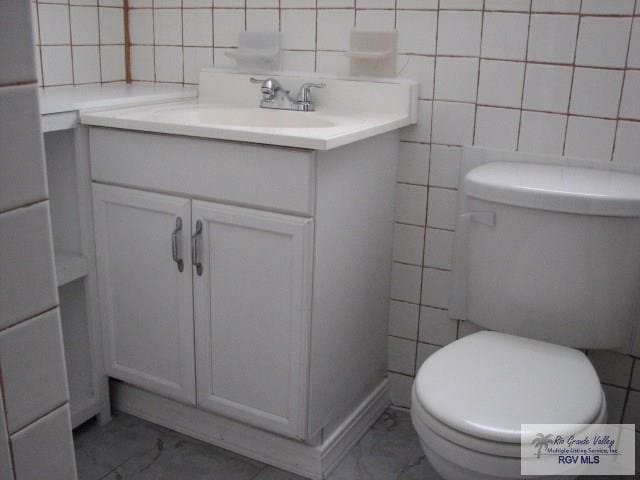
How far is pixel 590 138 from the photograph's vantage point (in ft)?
5.44

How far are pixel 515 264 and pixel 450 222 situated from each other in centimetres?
32

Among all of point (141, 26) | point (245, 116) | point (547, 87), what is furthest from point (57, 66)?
point (547, 87)

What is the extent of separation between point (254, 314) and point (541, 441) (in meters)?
0.72

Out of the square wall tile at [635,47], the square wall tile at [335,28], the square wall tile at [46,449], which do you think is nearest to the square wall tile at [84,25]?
the square wall tile at [335,28]

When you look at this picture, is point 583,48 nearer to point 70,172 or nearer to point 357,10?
point 357,10

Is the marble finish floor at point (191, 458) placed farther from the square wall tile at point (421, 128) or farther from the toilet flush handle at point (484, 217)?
the square wall tile at point (421, 128)

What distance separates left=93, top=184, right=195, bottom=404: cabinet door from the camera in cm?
169

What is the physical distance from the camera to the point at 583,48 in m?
1.62

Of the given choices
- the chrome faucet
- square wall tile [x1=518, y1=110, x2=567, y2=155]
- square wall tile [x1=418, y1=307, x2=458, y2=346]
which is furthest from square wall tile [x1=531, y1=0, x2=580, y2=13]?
square wall tile [x1=418, y1=307, x2=458, y2=346]

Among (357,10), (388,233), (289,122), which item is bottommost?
(388,233)

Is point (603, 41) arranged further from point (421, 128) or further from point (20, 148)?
point (20, 148)

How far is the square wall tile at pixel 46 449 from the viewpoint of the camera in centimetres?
65

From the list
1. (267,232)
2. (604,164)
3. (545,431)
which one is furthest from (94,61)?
(545,431)

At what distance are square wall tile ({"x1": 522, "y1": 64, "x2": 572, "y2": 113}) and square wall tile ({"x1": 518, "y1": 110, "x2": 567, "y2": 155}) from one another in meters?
0.02
